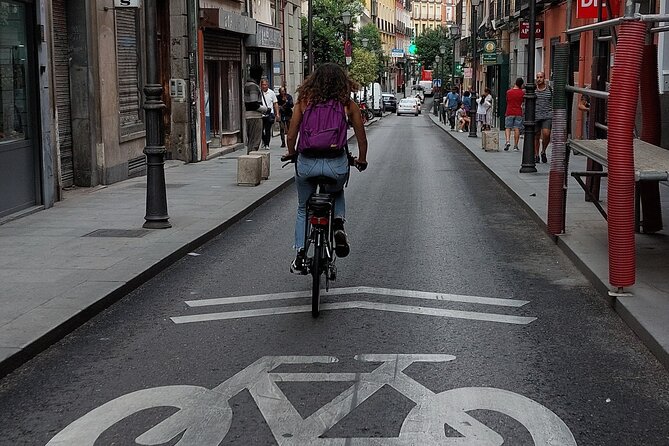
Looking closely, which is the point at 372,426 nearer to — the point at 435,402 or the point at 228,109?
the point at 435,402

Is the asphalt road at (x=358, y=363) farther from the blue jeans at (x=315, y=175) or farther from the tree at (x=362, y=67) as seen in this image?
the tree at (x=362, y=67)

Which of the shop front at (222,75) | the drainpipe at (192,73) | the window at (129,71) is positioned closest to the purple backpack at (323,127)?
the window at (129,71)

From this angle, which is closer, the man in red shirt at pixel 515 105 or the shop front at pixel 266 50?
the man in red shirt at pixel 515 105

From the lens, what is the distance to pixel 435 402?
5094 millimetres

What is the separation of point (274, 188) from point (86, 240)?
5.98 m

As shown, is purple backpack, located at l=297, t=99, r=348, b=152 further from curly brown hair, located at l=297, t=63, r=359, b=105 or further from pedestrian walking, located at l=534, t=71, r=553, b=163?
pedestrian walking, located at l=534, t=71, r=553, b=163

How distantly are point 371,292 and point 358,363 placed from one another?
2115 millimetres

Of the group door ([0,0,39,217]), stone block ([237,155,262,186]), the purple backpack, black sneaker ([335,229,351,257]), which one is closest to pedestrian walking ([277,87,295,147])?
stone block ([237,155,262,186])

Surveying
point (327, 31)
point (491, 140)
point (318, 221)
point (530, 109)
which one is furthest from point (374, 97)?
point (318, 221)

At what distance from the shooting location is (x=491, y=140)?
82.7 ft

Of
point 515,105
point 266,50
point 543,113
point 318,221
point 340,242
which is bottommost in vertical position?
point 340,242

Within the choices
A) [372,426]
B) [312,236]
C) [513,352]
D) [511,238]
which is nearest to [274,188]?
[511,238]

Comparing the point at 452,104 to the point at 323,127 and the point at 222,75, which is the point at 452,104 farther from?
the point at 323,127

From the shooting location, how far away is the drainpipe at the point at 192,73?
70.6ft
